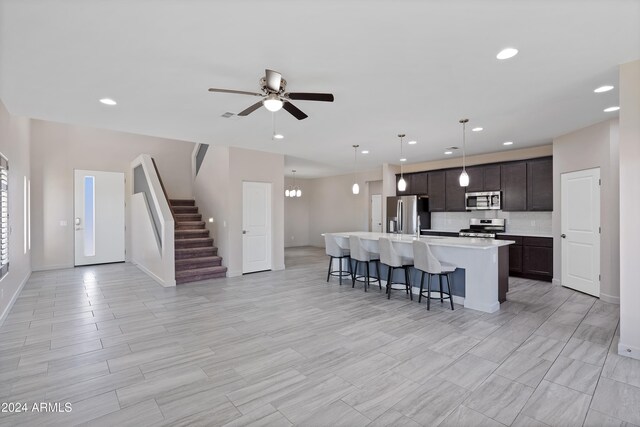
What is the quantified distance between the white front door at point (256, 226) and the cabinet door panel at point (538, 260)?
18.1 ft

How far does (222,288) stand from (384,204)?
4.96 metres

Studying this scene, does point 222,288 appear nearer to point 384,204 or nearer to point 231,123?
point 231,123

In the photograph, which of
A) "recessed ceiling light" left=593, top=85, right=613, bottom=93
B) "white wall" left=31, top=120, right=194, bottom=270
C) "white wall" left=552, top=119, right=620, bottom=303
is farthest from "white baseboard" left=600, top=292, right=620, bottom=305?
"white wall" left=31, top=120, right=194, bottom=270

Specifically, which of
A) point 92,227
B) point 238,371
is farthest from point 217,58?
point 92,227

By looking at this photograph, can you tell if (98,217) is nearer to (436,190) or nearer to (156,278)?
(156,278)

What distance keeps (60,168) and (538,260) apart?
→ 10.9 m

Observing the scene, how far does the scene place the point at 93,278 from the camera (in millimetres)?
6379

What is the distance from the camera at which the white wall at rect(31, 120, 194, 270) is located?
7.14 meters

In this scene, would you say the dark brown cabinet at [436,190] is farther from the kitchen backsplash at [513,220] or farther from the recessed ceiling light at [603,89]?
the recessed ceiling light at [603,89]

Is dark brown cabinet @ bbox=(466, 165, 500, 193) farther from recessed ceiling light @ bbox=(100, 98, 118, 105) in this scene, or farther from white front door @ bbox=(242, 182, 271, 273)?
recessed ceiling light @ bbox=(100, 98, 118, 105)

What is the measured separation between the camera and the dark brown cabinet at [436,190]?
7.92m

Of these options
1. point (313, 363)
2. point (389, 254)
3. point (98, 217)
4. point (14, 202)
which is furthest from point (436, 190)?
point (98, 217)

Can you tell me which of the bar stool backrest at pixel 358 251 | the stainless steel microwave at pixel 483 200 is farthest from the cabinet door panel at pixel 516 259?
the bar stool backrest at pixel 358 251

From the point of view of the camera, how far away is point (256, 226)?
7.10 meters
